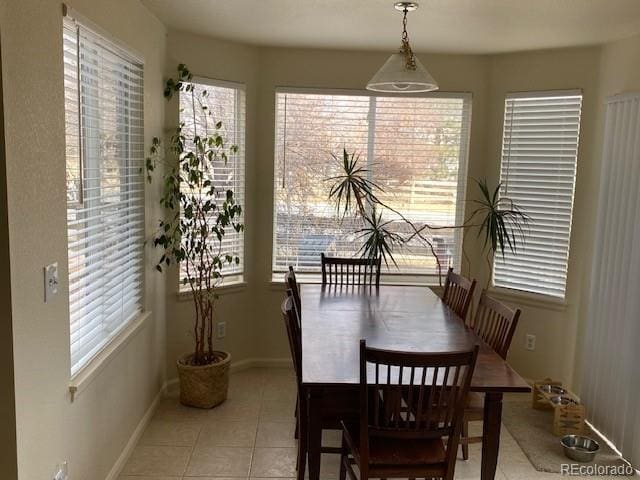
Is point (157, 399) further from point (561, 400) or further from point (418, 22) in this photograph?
point (418, 22)

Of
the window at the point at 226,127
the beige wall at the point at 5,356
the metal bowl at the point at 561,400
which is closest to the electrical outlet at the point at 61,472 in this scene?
the beige wall at the point at 5,356

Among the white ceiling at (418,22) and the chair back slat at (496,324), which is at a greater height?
the white ceiling at (418,22)

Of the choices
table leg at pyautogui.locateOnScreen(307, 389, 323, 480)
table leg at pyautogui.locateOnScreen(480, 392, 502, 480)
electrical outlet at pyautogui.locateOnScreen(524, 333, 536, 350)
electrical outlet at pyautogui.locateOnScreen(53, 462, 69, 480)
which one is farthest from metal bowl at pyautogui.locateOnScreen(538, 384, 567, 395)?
electrical outlet at pyautogui.locateOnScreen(53, 462, 69, 480)

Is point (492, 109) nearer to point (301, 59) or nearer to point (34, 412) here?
point (301, 59)

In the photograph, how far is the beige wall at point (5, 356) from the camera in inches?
68.4

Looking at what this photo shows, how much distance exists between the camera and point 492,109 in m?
4.34

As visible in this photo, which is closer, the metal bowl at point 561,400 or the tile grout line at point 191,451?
the tile grout line at point 191,451

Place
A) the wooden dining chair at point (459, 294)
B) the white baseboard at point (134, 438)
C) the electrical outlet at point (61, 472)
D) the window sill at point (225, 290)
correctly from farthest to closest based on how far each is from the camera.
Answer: the window sill at point (225, 290), the wooden dining chair at point (459, 294), the white baseboard at point (134, 438), the electrical outlet at point (61, 472)

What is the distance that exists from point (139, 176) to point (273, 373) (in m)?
1.96

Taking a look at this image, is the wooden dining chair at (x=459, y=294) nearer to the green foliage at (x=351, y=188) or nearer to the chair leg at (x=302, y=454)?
the green foliage at (x=351, y=188)

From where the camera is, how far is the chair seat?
2.23m

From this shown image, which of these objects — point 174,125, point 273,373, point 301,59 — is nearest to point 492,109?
point 301,59

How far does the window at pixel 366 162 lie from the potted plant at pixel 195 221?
62 cm

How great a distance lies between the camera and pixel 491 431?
2404mm
